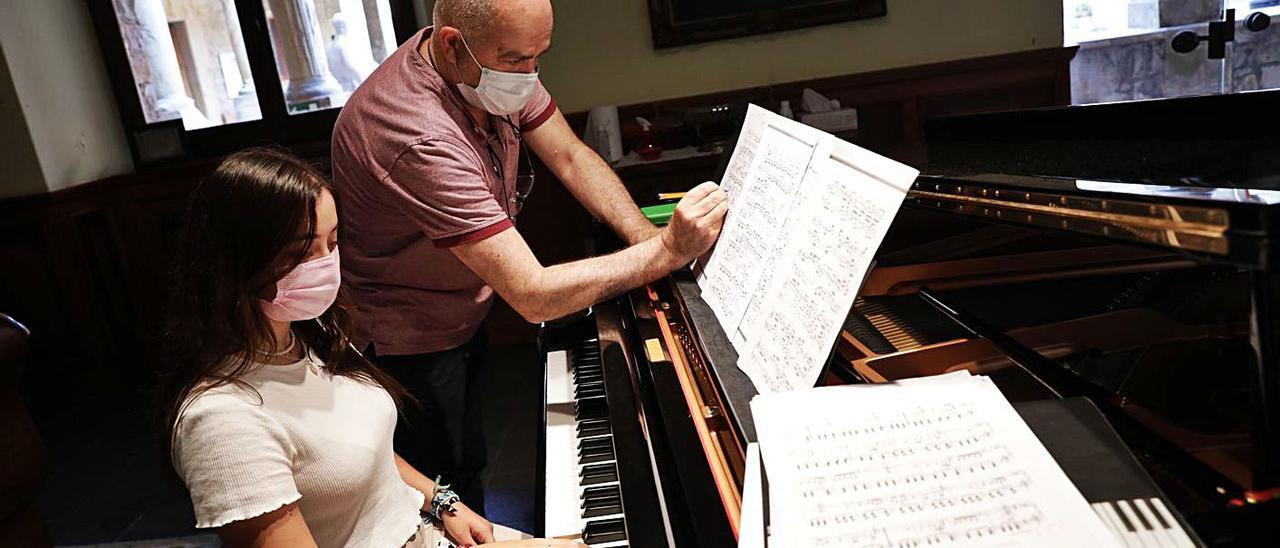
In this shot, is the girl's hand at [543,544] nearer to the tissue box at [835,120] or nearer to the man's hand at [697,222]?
the man's hand at [697,222]

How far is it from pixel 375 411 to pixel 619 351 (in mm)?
478

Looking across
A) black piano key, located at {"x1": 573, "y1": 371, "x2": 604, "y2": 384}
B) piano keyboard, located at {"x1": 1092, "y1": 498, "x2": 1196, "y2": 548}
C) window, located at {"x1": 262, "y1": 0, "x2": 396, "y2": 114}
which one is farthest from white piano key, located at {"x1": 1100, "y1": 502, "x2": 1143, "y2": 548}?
window, located at {"x1": 262, "y1": 0, "x2": 396, "y2": 114}

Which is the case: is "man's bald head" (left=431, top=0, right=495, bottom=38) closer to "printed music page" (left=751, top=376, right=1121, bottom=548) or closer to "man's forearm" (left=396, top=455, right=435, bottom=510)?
"man's forearm" (left=396, top=455, right=435, bottom=510)

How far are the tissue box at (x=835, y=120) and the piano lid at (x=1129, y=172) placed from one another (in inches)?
73.3

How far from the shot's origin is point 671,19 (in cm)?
479

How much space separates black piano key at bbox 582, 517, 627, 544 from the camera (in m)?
1.33

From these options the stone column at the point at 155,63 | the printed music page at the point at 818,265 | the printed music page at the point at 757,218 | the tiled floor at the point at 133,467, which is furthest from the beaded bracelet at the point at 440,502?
the stone column at the point at 155,63

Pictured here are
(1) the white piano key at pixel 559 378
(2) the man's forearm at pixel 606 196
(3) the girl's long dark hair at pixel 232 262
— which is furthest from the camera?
(2) the man's forearm at pixel 606 196

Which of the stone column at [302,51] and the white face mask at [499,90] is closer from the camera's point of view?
the white face mask at [499,90]

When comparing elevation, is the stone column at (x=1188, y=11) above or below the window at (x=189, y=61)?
below

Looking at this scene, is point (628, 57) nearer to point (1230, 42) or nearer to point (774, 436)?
point (1230, 42)

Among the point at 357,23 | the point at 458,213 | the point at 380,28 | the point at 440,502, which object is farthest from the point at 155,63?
the point at 440,502

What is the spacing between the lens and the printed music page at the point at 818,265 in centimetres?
102

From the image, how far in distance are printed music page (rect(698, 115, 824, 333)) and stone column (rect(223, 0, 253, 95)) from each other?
429 cm
